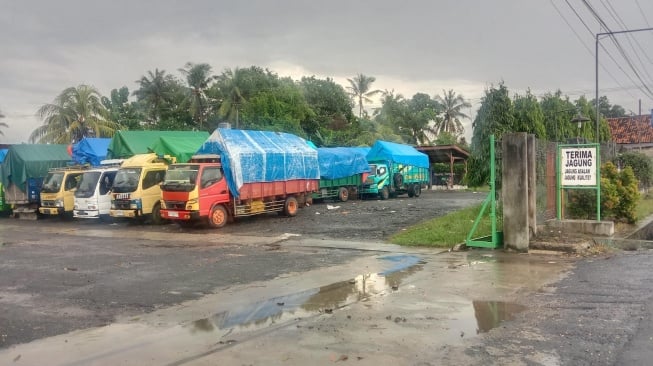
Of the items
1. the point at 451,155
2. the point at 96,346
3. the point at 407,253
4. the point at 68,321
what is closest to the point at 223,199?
the point at 407,253

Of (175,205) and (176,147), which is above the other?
(176,147)

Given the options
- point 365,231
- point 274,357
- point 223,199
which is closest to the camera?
point 274,357

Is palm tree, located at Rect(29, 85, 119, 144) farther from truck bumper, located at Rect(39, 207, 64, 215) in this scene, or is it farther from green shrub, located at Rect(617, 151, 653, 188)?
green shrub, located at Rect(617, 151, 653, 188)

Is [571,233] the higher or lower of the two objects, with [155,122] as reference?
lower

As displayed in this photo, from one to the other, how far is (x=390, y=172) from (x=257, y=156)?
13.6 m

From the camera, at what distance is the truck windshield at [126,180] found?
66.0 feet

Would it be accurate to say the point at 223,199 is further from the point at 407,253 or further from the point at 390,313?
the point at 390,313

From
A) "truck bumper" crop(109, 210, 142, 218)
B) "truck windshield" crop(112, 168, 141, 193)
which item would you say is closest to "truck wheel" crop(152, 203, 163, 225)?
"truck bumper" crop(109, 210, 142, 218)

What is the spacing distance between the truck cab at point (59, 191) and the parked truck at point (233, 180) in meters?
5.48

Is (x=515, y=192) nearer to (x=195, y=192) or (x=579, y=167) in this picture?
(x=579, y=167)

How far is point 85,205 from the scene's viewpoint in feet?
69.6

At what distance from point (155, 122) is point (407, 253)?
46157 mm

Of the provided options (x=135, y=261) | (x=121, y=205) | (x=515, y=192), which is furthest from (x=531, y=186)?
(x=121, y=205)

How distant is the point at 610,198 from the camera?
15328 mm
